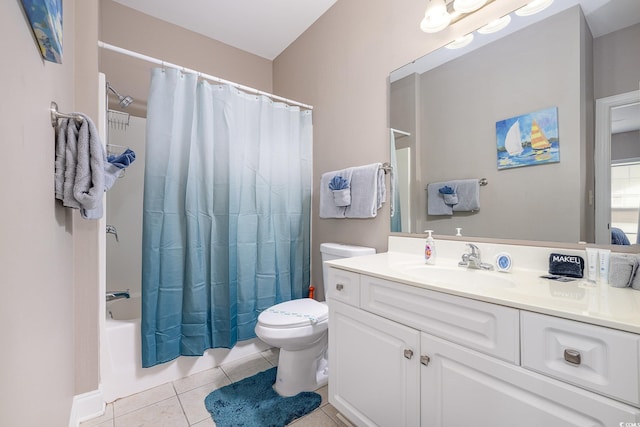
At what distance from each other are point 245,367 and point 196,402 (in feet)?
1.25

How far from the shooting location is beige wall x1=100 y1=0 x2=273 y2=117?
6.38 ft

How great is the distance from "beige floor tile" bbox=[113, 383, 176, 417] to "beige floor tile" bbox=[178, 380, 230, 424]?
0.32ft

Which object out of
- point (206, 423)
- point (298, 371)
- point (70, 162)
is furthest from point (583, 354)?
point (70, 162)

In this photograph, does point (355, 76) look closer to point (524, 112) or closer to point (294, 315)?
point (524, 112)

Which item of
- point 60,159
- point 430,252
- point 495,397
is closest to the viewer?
point 495,397

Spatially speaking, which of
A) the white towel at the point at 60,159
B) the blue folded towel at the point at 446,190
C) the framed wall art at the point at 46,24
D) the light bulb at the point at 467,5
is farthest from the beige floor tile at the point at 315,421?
the light bulb at the point at 467,5

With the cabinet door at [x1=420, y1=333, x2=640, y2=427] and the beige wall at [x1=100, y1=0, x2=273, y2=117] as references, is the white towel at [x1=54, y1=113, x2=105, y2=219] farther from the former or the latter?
the cabinet door at [x1=420, y1=333, x2=640, y2=427]

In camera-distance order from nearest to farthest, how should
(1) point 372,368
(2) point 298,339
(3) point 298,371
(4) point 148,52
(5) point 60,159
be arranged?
1. (5) point 60,159
2. (1) point 372,368
3. (2) point 298,339
4. (3) point 298,371
5. (4) point 148,52

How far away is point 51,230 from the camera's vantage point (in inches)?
35.4

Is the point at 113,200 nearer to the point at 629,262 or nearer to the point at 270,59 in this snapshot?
the point at 270,59

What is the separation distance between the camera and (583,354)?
62 cm

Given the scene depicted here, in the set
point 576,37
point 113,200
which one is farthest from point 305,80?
point 113,200

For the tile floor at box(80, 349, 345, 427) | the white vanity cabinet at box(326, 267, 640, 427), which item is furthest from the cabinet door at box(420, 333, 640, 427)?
the tile floor at box(80, 349, 345, 427)

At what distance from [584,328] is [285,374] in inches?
54.7
